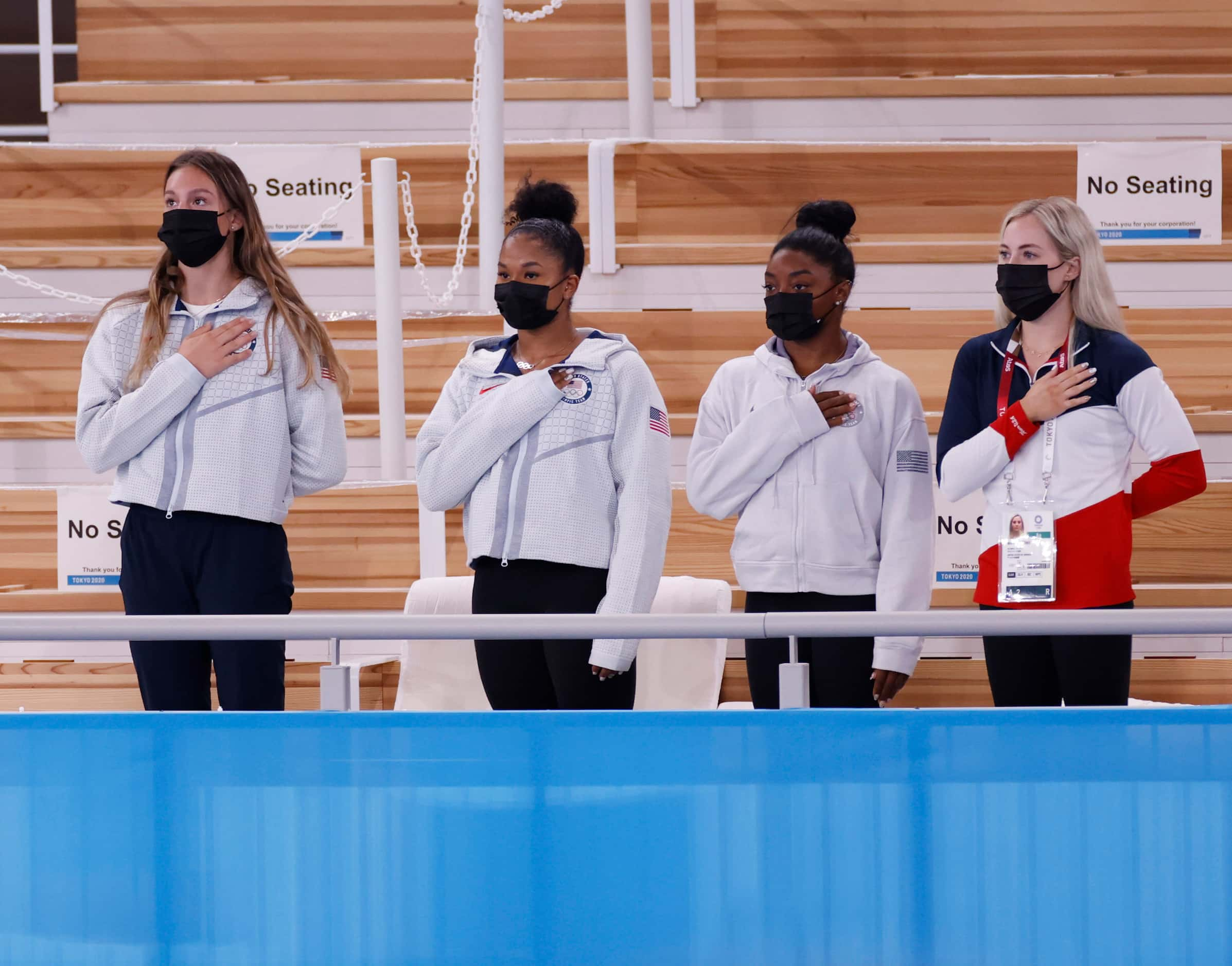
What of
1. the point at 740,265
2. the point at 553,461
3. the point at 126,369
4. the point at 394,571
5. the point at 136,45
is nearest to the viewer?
the point at 553,461

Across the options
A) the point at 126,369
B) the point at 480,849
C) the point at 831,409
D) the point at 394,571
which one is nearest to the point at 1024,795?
the point at 480,849

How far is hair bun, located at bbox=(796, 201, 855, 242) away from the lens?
8.16ft

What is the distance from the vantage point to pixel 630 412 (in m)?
2.21

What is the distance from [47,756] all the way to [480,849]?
0.52 m

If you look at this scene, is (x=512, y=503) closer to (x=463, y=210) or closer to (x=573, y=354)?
(x=573, y=354)

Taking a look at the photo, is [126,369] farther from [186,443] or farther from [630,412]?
[630,412]

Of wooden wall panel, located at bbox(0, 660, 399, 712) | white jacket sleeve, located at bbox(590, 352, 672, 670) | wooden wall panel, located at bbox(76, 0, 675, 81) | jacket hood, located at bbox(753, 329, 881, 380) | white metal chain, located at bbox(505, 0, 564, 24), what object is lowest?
wooden wall panel, located at bbox(0, 660, 399, 712)

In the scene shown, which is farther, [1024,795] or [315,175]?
[315,175]

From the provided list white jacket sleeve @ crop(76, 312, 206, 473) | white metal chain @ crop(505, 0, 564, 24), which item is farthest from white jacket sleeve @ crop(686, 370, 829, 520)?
white metal chain @ crop(505, 0, 564, 24)


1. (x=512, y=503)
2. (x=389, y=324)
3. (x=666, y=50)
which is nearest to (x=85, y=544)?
(x=389, y=324)

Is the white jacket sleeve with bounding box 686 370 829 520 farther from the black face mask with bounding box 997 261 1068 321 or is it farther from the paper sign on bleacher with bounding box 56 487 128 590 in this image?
the paper sign on bleacher with bounding box 56 487 128 590

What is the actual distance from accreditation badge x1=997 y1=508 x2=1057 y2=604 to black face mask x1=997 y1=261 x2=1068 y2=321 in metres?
0.34

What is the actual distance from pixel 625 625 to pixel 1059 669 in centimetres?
89

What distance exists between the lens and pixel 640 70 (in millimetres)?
4109
